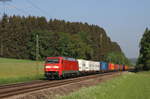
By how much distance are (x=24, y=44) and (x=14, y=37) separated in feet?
16.8

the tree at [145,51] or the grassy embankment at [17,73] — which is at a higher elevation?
the tree at [145,51]

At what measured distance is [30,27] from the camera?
140m

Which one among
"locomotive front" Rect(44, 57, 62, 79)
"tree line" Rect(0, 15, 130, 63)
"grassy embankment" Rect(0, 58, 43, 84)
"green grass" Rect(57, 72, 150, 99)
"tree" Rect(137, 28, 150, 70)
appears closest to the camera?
"green grass" Rect(57, 72, 150, 99)

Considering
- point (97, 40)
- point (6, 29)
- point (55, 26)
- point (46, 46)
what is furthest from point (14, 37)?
point (97, 40)

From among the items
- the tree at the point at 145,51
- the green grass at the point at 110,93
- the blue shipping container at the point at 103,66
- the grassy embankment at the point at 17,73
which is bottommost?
the green grass at the point at 110,93

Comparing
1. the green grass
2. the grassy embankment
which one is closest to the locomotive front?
the grassy embankment

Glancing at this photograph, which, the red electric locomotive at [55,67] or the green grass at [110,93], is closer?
the green grass at [110,93]

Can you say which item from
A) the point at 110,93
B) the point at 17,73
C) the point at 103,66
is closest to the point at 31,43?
the point at 103,66

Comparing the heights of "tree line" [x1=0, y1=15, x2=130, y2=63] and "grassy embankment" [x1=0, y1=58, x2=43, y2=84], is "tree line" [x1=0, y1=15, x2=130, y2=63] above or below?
above

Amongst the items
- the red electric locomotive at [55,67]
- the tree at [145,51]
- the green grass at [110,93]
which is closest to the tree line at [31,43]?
the tree at [145,51]

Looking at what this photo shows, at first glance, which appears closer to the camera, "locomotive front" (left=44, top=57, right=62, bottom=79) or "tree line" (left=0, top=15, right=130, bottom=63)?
"locomotive front" (left=44, top=57, right=62, bottom=79)

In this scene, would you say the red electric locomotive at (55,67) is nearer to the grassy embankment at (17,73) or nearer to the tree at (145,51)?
the grassy embankment at (17,73)

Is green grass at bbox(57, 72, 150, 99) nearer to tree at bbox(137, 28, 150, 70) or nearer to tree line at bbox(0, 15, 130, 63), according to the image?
tree at bbox(137, 28, 150, 70)

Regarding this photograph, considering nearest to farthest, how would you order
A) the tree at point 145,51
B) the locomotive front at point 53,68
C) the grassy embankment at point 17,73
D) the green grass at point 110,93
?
the green grass at point 110,93 < the grassy embankment at point 17,73 < the locomotive front at point 53,68 < the tree at point 145,51
